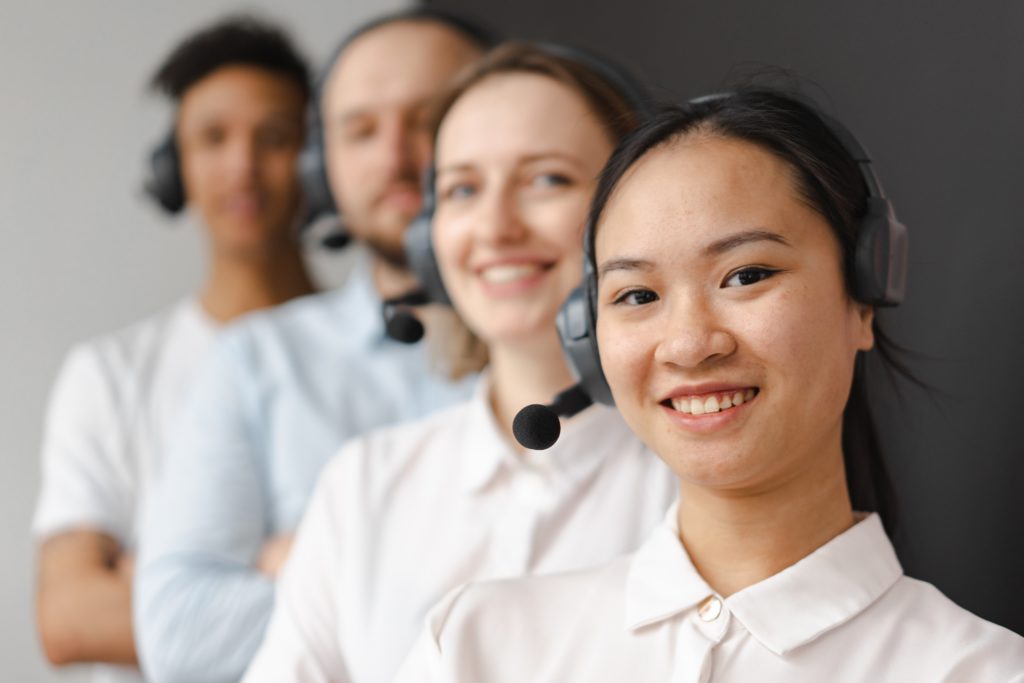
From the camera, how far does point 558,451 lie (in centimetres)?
183

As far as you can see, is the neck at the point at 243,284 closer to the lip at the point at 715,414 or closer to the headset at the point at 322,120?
the headset at the point at 322,120

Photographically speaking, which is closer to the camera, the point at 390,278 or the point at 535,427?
the point at 535,427

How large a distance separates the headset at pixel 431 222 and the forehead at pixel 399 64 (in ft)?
1.77

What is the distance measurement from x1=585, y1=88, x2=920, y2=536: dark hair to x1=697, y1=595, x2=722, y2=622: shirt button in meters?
0.31

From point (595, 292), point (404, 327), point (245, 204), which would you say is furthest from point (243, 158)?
point (595, 292)

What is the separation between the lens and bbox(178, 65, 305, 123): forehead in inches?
118

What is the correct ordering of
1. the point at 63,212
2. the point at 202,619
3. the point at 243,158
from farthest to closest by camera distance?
the point at 63,212 < the point at 243,158 < the point at 202,619

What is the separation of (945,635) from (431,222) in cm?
97

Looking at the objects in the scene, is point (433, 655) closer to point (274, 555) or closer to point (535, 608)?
point (535, 608)

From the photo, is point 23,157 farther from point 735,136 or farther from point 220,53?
point 735,136

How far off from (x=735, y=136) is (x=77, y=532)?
5.99ft

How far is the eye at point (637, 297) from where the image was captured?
53.0 inches

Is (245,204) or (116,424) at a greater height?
(245,204)

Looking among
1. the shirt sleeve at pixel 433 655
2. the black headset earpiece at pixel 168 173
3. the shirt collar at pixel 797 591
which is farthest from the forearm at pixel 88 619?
the shirt collar at pixel 797 591
